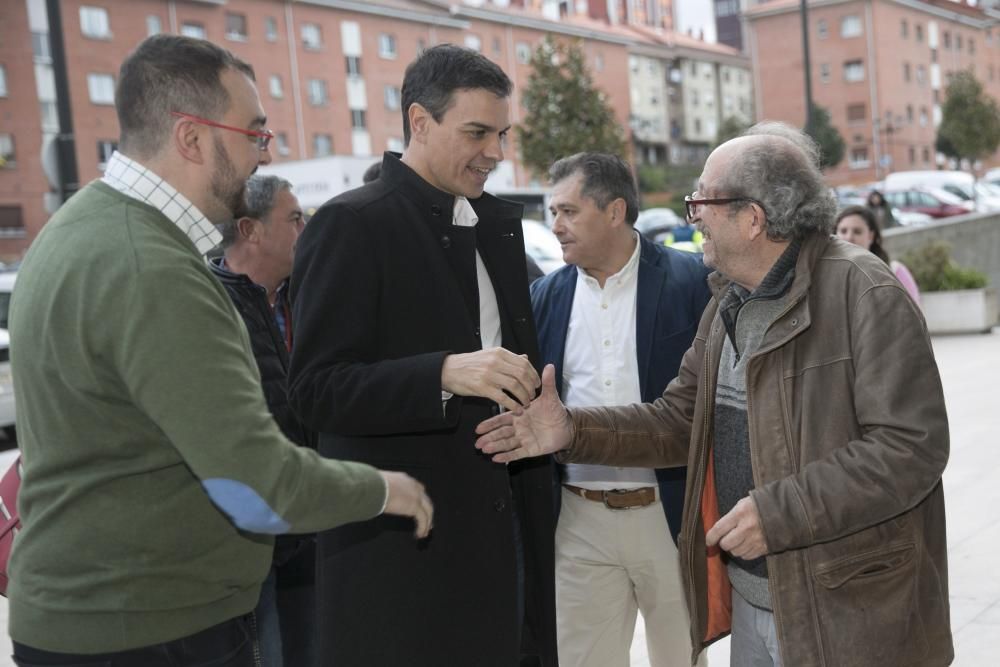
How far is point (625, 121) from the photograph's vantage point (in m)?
66.5

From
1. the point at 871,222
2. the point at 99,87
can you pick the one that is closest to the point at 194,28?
the point at 99,87

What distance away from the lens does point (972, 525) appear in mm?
6227

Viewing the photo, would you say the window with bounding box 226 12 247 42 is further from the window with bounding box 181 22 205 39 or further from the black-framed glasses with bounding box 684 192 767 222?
the black-framed glasses with bounding box 684 192 767 222

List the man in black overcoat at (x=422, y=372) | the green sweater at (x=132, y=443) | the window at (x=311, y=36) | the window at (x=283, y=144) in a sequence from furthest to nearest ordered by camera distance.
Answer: the window at (x=311, y=36)
the window at (x=283, y=144)
the man in black overcoat at (x=422, y=372)
the green sweater at (x=132, y=443)

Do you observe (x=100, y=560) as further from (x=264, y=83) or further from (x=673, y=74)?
(x=673, y=74)

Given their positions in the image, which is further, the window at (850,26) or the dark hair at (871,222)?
the window at (850,26)

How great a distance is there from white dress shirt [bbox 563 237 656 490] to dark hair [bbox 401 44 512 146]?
1.36 m

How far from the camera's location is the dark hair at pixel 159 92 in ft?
6.70

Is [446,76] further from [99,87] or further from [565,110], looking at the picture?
[99,87]

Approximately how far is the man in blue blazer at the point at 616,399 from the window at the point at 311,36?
151ft

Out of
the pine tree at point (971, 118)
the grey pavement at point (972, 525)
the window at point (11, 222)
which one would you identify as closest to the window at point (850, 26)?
the pine tree at point (971, 118)

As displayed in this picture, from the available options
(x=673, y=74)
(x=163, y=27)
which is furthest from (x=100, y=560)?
(x=673, y=74)

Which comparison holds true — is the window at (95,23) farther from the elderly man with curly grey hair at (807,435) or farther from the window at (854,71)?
the window at (854,71)

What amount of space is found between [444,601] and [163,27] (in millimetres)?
43964
